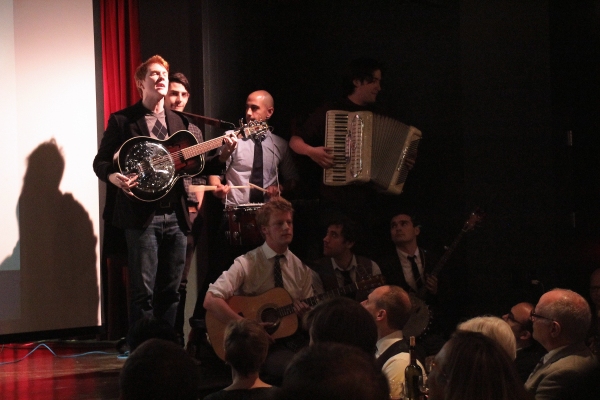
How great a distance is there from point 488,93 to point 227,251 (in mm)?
2077

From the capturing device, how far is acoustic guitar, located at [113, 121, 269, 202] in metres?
4.77

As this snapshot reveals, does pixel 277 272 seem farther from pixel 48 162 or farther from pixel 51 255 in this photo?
pixel 48 162

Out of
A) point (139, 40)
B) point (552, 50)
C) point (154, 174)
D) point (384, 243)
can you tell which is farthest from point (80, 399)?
point (552, 50)

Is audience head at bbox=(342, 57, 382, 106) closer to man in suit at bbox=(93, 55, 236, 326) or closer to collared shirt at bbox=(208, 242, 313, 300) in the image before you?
man in suit at bbox=(93, 55, 236, 326)

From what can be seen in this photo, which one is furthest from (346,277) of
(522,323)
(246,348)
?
(246,348)

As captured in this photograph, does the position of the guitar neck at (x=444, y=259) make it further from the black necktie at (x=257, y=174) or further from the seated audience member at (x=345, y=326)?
the seated audience member at (x=345, y=326)

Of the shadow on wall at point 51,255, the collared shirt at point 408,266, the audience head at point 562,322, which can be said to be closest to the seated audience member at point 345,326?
the audience head at point 562,322

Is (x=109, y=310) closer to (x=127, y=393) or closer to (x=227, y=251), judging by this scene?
(x=227, y=251)

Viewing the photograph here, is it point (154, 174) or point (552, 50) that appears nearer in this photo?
point (154, 174)

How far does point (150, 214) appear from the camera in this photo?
16.0 ft

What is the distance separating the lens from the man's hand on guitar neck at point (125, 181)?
4699 mm

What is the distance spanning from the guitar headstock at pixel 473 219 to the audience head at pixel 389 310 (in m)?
1.67

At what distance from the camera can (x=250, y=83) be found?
6.11 m

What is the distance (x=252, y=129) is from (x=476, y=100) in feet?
5.39
